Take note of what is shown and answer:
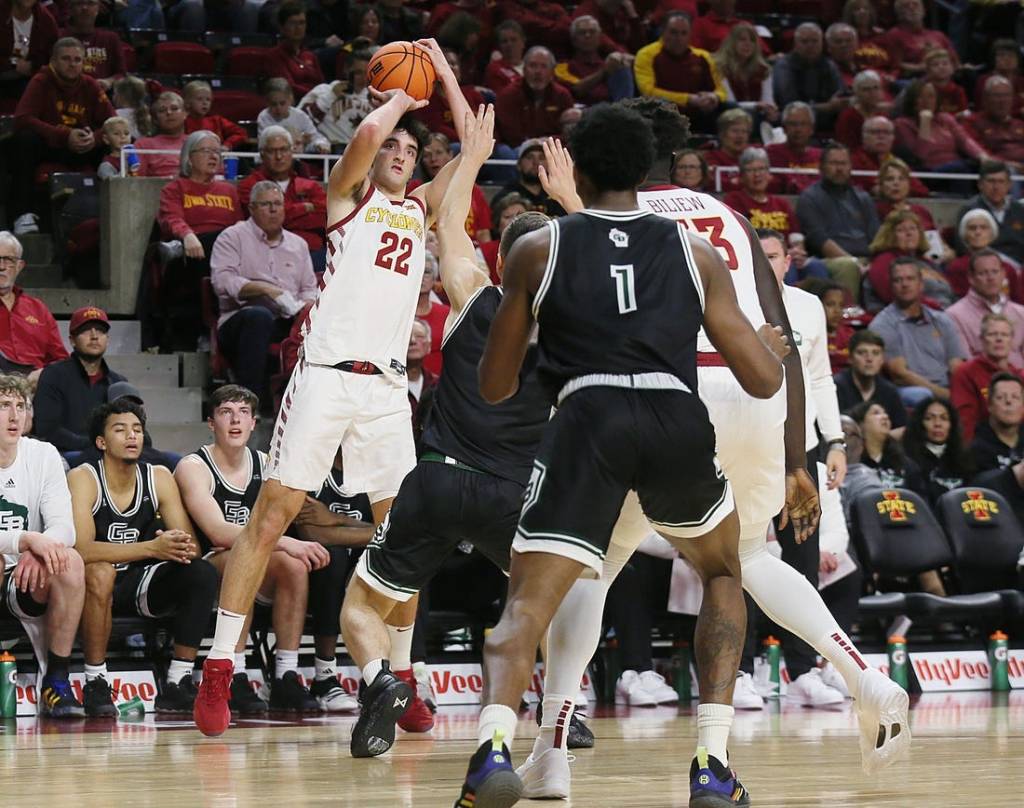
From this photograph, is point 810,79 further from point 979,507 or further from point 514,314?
point 514,314

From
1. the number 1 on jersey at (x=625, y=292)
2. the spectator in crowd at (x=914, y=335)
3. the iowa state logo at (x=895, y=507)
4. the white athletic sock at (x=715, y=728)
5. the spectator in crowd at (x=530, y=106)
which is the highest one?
the number 1 on jersey at (x=625, y=292)

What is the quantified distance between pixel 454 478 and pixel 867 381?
5371 millimetres

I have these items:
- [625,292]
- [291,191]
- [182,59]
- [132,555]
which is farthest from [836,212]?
[625,292]

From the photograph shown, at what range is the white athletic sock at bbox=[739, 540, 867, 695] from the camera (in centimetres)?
517

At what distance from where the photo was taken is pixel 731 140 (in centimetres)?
1372

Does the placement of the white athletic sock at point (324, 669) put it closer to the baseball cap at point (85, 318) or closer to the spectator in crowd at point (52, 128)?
the baseball cap at point (85, 318)

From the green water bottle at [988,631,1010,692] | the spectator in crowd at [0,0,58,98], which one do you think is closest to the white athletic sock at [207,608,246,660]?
the green water bottle at [988,631,1010,692]

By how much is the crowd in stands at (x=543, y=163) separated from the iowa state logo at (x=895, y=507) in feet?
0.96

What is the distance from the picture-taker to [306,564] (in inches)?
321

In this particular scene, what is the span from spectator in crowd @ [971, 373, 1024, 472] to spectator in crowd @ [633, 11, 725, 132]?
5.11 meters

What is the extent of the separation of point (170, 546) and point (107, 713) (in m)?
0.82

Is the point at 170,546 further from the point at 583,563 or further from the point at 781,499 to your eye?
the point at 583,563

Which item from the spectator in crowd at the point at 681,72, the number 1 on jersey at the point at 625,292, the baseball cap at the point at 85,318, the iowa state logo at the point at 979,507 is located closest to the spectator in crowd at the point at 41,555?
the baseball cap at the point at 85,318

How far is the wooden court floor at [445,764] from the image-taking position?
15.4 feet
